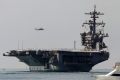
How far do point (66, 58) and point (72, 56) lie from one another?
7.39 ft

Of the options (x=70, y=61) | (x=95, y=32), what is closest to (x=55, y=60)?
(x=70, y=61)

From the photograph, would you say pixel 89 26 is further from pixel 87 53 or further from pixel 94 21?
pixel 87 53

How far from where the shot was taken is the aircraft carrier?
14525 cm

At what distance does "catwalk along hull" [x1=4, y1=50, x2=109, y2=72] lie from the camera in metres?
145

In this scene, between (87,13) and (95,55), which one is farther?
(87,13)

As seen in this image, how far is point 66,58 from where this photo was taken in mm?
146625

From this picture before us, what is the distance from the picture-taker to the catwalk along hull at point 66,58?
145 meters

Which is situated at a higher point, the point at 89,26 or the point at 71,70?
the point at 89,26

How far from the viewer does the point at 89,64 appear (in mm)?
149000

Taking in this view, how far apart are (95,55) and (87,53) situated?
74.3 inches

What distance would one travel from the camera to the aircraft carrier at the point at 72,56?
145250mm

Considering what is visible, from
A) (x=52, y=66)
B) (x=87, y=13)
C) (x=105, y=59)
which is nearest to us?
(x=105, y=59)

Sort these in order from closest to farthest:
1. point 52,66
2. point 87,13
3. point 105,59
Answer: point 105,59 < point 52,66 < point 87,13

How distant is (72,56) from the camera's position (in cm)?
14488
